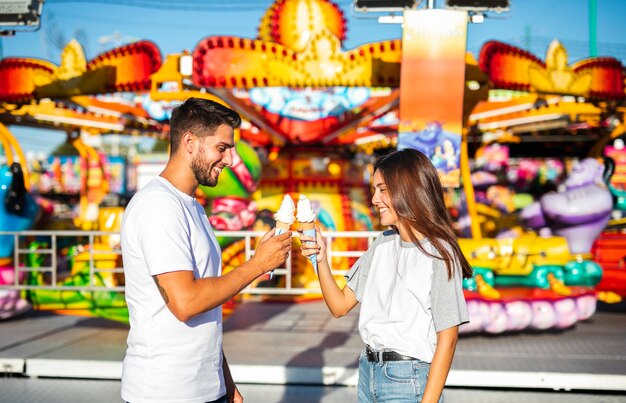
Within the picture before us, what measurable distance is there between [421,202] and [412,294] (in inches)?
11.4

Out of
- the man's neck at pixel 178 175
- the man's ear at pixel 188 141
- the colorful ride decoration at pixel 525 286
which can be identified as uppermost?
the man's ear at pixel 188 141

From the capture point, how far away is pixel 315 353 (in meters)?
4.87

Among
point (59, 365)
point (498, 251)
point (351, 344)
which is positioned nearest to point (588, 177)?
point (498, 251)

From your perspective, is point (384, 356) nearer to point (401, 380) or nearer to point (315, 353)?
point (401, 380)

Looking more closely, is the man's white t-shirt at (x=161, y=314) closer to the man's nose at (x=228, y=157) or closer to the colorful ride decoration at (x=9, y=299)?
the man's nose at (x=228, y=157)

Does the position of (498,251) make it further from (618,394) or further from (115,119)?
(115,119)

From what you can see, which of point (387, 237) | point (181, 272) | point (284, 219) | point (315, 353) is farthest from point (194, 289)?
point (315, 353)

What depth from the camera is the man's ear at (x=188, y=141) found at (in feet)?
6.30

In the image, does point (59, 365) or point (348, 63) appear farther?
point (348, 63)

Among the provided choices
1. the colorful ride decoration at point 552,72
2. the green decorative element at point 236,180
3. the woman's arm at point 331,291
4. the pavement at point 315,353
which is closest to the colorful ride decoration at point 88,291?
the pavement at point 315,353

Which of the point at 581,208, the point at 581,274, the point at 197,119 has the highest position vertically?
the point at 197,119

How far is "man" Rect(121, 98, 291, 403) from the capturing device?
5.66 feet

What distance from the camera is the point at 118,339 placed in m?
5.31

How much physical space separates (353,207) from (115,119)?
4340 millimetres
